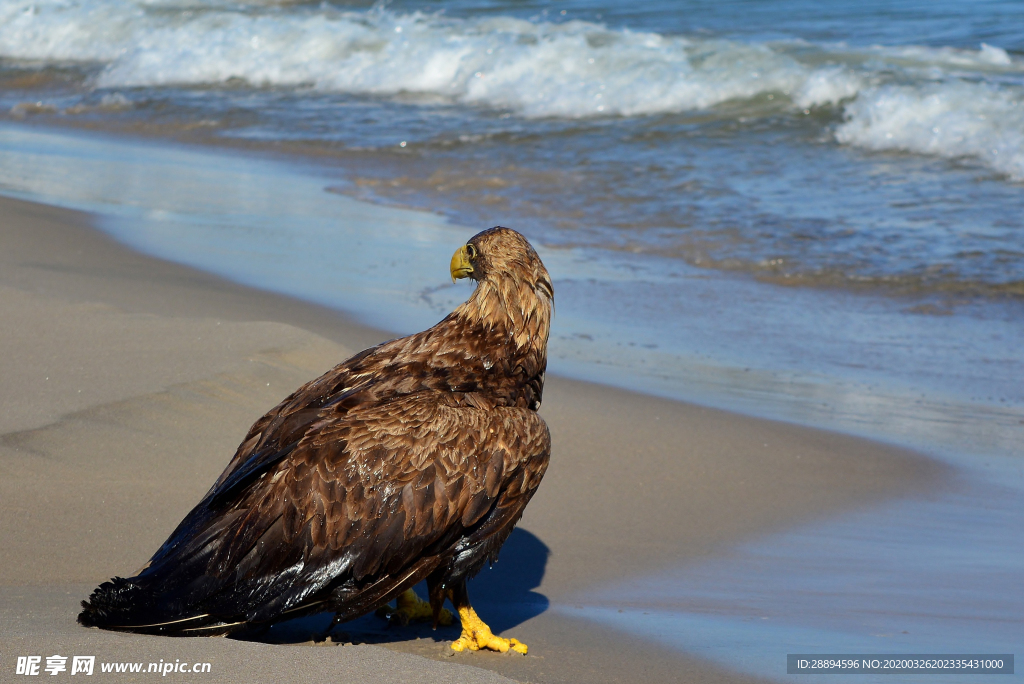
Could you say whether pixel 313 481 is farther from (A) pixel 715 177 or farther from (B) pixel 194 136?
(B) pixel 194 136

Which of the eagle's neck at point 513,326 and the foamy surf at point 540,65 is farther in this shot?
the foamy surf at point 540,65

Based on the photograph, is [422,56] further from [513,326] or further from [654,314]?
[513,326]

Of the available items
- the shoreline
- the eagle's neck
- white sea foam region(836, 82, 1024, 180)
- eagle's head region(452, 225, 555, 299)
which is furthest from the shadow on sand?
white sea foam region(836, 82, 1024, 180)

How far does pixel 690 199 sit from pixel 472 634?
6.92 m

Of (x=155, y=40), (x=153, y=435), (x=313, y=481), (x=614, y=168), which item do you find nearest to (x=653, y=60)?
(x=614, y=168)

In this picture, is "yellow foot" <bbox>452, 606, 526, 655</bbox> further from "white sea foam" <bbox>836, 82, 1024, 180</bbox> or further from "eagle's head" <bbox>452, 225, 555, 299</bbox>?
"white sea foam" <bbox>836, 82, 1024, 180</bbox>

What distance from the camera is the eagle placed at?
3129 mm

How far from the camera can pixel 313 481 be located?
10.4 feet

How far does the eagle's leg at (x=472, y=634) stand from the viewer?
3.33 m

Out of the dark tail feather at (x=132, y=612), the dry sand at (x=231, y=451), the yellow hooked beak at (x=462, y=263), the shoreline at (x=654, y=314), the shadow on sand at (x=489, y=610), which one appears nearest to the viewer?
the dark tail feather at (x=132, y=612)

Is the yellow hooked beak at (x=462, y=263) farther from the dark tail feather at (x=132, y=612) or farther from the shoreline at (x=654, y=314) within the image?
Result: the shoreline at (x=654, y=314)

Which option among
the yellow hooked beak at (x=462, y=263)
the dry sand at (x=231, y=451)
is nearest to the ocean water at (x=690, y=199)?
the dry sand at (x=231, y=451)

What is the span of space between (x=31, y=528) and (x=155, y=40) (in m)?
16.8

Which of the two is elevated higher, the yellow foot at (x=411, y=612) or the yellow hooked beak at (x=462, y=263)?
the yellow hooked beak at (x=462, y=263)
